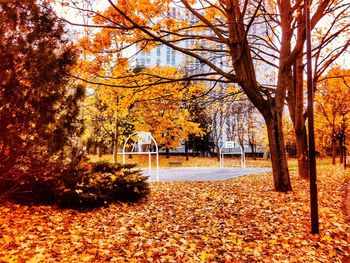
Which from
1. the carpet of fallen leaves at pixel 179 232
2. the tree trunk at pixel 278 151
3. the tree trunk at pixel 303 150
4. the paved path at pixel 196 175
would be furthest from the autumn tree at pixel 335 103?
the carpet of fallen leaves at pixel 179 232

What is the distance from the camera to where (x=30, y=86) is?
16.0ft

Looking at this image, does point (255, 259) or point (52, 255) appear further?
point (255, 259)

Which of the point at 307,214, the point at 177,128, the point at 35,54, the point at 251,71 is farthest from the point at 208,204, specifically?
the point at 177,128

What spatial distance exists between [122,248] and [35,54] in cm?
346

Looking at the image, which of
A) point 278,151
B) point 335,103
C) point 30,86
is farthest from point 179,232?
point 335,103

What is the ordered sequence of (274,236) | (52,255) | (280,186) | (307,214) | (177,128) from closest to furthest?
1. (52,255)
2. (274,236)
3. (307,214)
4. (280,186)
5. (177,128)

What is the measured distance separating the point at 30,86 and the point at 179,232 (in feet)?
12.8

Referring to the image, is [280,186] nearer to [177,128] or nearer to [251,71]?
[251,71]

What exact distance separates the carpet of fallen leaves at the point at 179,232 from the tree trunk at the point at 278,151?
39.9 inches

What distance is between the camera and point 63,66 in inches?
219

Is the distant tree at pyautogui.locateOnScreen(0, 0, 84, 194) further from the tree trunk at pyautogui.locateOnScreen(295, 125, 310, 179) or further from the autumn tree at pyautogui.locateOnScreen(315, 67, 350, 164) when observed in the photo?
the autumn tree at pyautogui.locateOnScreen(315, 67, 350, 164)

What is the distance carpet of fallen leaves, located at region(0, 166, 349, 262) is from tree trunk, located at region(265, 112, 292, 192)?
1014mm

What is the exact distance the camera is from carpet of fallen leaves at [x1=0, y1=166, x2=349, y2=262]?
5.02 metres

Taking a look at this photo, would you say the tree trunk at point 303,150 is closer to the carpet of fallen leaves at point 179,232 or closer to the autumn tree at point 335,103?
the carpet of fallen leaves at point 179,232
